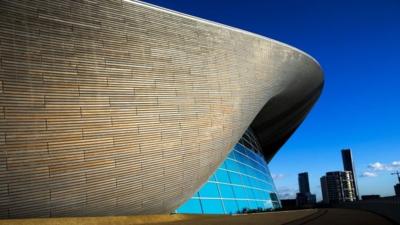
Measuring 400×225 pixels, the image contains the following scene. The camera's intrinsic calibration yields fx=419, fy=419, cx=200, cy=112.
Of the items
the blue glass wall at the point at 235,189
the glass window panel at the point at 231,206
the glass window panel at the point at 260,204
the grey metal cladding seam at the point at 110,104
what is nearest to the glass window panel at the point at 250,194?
the blue glass wall at the point at 235,189

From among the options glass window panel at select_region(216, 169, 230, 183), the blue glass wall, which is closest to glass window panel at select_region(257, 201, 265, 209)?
the blue glass wall

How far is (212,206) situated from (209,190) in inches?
32.3

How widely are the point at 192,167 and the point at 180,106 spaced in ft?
9.64

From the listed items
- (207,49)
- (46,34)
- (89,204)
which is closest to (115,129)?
(89,204)

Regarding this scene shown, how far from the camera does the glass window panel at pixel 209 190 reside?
831 inches

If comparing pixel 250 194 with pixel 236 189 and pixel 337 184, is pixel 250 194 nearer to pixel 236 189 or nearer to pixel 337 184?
pixel 236 189

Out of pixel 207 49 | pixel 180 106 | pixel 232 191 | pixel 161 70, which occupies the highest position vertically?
pixel 207 49

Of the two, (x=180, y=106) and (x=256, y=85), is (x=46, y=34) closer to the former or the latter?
(x=180, y=106)

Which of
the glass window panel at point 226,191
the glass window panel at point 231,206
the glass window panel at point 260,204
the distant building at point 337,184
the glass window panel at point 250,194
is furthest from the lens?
the distant building at point 337,184

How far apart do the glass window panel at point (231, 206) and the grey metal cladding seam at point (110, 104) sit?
337cm

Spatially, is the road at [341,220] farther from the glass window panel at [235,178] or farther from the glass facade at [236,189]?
the glass window panel at [235,178]

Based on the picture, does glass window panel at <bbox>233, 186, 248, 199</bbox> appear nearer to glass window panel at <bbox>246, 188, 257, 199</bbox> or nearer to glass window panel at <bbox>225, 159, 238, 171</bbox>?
glass window panel at <bbox>246, 188, 257, 199</bbox>

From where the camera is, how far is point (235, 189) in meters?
24.9

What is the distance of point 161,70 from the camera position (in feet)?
54.0
